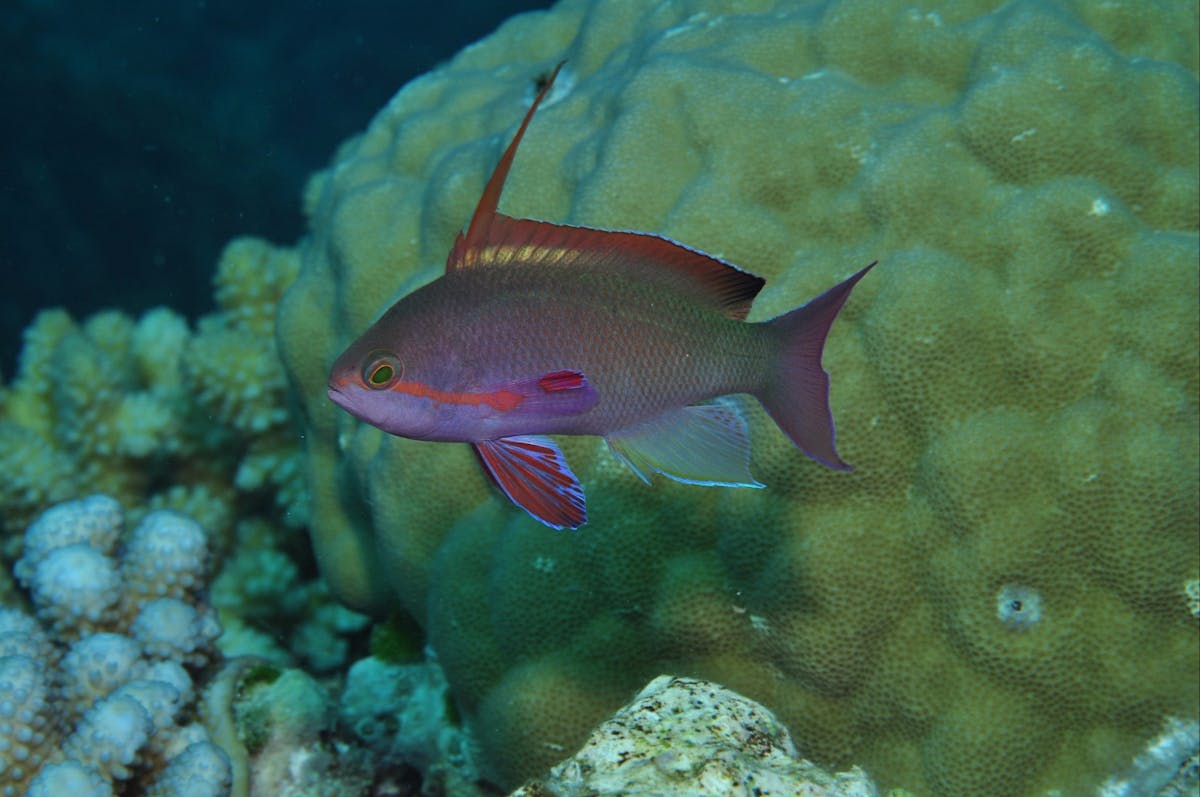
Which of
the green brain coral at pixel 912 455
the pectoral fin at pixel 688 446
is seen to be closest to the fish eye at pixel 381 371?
the pectoral fin at pixel 688 446

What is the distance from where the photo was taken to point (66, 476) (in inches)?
204

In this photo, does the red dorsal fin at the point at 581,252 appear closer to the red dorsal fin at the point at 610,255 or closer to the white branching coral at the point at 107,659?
the red dorsal fin at the point at 610,255

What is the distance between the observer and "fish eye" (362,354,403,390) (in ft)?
5.65

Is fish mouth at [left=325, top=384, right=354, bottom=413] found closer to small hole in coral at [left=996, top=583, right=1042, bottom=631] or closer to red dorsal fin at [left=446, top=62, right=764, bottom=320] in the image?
red dorsal fin at [left=446, top=62, right=764, bottom=320]

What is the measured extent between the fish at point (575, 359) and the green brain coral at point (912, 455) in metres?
1.04

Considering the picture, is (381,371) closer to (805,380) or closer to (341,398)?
(341,398)

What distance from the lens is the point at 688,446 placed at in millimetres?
1920

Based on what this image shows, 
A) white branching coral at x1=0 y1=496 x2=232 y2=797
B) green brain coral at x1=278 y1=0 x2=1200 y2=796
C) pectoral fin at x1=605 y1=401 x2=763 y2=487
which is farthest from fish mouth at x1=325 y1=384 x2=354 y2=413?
white branching coral at x1=0 y1=496 x2=232 y2=797

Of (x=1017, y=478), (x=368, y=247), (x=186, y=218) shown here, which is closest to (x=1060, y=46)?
(x=1017, y=478)

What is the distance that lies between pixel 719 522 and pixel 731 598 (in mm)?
Answer: 272

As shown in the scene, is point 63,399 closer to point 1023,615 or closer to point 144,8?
point 1023,615

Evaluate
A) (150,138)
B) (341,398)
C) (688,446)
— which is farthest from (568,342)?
(150,138)

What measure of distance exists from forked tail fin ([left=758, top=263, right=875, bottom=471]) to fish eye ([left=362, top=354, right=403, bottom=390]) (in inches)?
33.0

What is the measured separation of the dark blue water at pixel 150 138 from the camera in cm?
981
